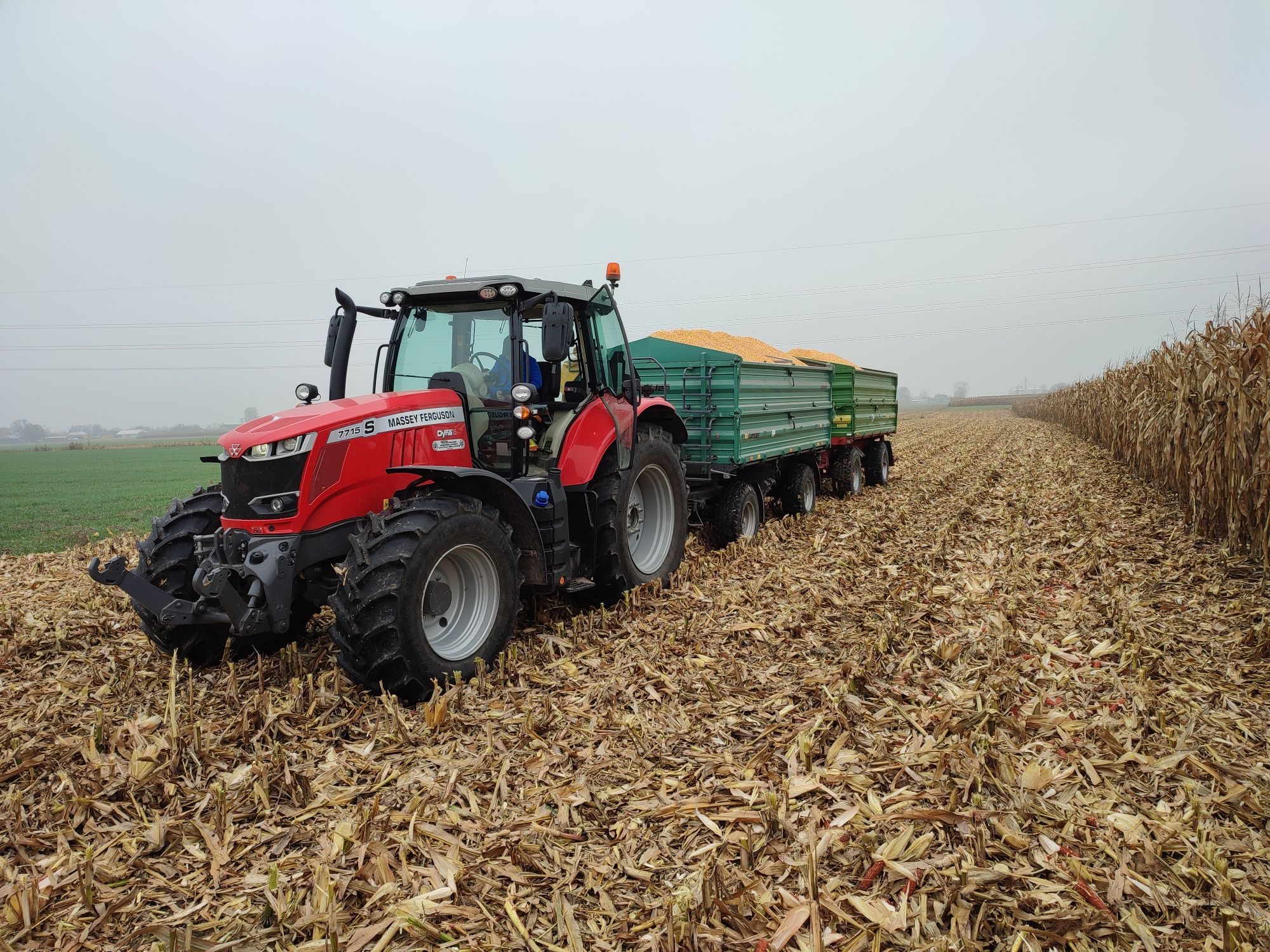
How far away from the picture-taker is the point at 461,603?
496 cm

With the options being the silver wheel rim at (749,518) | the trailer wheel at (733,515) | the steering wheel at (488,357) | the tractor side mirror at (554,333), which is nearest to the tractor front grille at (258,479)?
the steering wheel at (488,357)

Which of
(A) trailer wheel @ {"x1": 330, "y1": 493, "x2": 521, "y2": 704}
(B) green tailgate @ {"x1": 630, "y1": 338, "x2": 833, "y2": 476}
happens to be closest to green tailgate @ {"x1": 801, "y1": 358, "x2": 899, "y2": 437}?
(B) green tailgate @ {"x1": 630, "y1": 338, "x2": 833, "y2": 476}

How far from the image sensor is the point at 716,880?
9.39 feet

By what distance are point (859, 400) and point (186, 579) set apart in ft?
32.9

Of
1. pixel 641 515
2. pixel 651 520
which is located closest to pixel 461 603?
pixel 641 515

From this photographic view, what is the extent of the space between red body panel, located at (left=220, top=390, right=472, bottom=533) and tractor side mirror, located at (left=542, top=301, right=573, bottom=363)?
2.74ft

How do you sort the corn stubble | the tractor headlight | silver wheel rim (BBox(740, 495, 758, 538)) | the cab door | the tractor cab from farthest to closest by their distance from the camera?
1. silver wheel rim (BBox(740, 495, 758, 538))
2. the corn stubble
3. the cab door
4. the tractor cab
5. the tractor headlight

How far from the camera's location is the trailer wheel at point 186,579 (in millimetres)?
4949

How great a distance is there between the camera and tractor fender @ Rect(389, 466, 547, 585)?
15.7 feet

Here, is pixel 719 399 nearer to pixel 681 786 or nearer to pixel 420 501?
pixel 420 501

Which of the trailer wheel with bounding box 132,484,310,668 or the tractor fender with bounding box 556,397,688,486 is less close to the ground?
the tractor fender with bounding box 556,397,688,486

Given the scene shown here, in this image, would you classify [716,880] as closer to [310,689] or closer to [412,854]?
[412,854]

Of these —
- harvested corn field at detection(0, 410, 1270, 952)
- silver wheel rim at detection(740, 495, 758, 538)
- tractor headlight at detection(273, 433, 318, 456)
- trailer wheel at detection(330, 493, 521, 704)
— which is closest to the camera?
harvested corn field at detection(0, 410, 1270, 952)

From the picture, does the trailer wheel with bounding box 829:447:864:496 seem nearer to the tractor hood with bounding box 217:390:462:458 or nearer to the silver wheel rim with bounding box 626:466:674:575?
the silver wheel rim with bounding box 626:466:674:575
